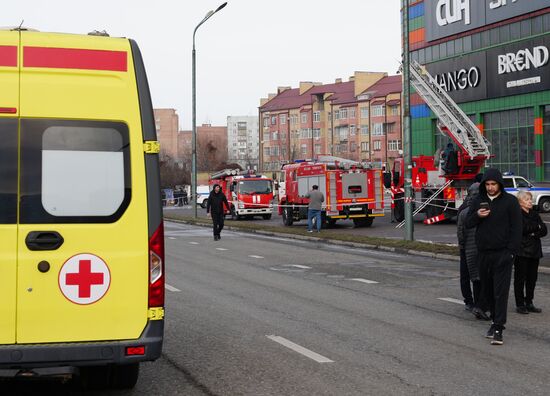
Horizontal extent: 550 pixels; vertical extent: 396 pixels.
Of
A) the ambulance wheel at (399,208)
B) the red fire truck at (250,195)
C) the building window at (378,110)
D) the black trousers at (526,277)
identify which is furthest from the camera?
the building window at (378,110)

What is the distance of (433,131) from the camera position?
210 ft

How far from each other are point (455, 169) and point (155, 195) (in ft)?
91.0

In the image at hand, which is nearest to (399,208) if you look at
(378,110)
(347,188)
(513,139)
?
(347,188)

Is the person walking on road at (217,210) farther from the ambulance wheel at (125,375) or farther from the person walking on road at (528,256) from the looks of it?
the ambulance wheel at (125,375)

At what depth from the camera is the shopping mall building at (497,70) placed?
Result: 53.4 meters

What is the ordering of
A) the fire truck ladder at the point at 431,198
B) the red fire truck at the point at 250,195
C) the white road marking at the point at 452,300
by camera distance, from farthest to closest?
the red fire truck at the point at 250,195 → the fire truck ladder at the point at 431,198 → the white road marking at the point at 452,300

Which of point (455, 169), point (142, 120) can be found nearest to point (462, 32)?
point (455, 169)

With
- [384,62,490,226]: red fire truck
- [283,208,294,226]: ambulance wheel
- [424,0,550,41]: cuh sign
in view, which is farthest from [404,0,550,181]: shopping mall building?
[283,208,294,226]: ambulance wheel

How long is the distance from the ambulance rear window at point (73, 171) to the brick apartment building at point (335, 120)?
106m

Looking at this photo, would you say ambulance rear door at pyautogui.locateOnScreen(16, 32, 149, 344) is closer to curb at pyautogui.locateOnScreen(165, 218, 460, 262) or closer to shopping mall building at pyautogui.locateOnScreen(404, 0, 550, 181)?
curb at pyautogui.locateOnScreen(165, 218, 460, 262)

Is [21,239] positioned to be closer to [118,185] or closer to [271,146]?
[118,185]

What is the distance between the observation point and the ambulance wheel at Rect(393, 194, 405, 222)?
35094mm

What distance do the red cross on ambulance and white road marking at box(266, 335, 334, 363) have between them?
9.07ft

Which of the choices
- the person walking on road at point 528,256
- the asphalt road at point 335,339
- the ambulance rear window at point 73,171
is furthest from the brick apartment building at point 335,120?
the ambulance rear window at point 73,171
